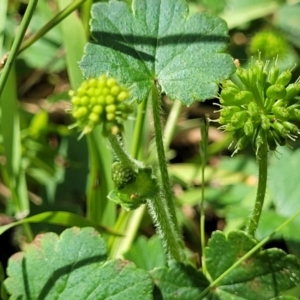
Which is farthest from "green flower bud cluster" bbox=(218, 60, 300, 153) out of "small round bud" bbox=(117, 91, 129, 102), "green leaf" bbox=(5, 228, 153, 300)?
"green leaf" bbox=(5, 228, 153, 300)

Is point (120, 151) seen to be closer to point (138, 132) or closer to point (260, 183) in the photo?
point (260, 183)

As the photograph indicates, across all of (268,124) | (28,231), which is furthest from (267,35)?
(28,231)

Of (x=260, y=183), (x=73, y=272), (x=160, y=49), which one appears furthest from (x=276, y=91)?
(x=73, y=272)

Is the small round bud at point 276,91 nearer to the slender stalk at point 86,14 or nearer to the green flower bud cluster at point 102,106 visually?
the green flower bud cluster at point 102,106

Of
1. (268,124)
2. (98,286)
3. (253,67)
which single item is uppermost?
(253,67)

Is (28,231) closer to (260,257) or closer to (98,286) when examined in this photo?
(98,286)

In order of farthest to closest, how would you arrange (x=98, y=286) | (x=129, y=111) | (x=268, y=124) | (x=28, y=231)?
1. (x=28, y=231)
2. (x=98, y=286)
3. (x=268, y=124)
4. (x=129, y=111)

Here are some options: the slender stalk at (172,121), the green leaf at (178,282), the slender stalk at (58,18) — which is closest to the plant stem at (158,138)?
the green leaf at (178,282)
